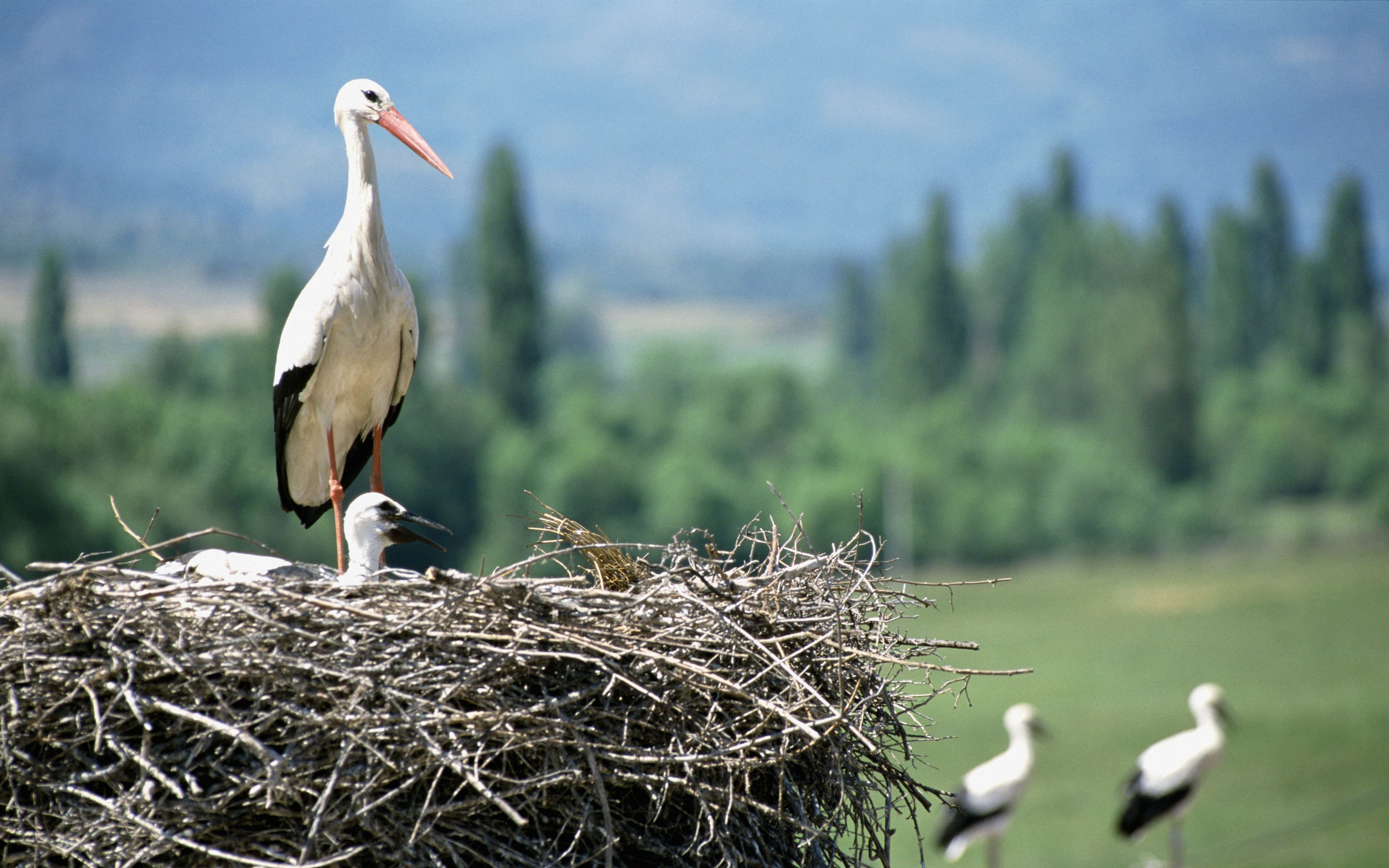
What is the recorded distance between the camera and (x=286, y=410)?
5.18m

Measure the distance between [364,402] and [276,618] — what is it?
7.05 feet

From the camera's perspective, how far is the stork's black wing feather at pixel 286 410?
198 inches

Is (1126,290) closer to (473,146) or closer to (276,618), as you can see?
(276,618)

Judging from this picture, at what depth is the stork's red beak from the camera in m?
4.99

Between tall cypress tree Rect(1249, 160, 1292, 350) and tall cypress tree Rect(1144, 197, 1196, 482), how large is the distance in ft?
59.4

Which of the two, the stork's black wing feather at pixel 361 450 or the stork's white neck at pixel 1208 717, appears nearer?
the stork's black wing feather at pixel 361 450

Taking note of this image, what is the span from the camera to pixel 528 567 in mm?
3939

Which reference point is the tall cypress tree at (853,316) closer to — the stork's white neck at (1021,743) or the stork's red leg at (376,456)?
the stork's white neck at (1021,743)

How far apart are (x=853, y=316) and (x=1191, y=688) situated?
72.6m

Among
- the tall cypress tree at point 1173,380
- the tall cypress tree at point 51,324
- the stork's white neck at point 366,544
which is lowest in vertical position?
the tall cypress tree at point 1173,380

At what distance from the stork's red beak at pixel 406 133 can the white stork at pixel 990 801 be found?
26.8 ft

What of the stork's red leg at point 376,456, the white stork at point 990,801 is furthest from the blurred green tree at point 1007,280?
the stork's red leg at point 376,456

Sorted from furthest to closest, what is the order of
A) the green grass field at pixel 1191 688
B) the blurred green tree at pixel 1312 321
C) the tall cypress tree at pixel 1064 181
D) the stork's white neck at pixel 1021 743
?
the tall cypress tree at pixel 1064 181 < the blurred green tree at pixel 1312 321 < the green grass field at pixel 1191 688 < the stork's white neck at pixel 1021 743

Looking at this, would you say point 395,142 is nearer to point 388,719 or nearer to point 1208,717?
point 1208,717
